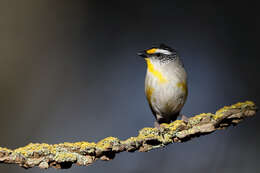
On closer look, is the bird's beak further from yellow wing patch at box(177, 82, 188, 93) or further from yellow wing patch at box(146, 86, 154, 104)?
yellow wing patch at box(177, 82, 188, 93)

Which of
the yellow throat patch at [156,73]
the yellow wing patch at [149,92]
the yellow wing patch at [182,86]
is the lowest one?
the yellow wing patch at [182,86]

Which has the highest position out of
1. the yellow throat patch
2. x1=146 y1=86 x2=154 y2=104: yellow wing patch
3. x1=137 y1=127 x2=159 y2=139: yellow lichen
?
the yellow throat patch

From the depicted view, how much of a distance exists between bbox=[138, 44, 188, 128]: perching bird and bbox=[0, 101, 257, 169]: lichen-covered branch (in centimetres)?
89

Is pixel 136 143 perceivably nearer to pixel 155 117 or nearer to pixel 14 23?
pixel 155 117

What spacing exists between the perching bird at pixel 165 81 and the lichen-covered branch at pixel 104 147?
89 centimetres

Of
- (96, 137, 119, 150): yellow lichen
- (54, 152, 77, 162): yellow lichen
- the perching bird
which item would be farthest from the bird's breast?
(54, 152, 77, 162): yellow lichen

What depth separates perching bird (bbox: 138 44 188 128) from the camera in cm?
279

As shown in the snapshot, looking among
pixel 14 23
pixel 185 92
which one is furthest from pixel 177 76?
pixel 14 23

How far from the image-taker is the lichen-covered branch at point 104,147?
5.70ft

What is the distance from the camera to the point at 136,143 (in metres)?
1.81

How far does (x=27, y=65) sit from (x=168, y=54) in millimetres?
1494

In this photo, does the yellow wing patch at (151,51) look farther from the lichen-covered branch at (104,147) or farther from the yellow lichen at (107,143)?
the yellow lichen at (107,143)

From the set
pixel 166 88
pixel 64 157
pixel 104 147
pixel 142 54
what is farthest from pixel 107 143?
pixel 142 54

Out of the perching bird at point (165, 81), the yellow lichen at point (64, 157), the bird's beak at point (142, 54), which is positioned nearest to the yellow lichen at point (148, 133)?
the yellow lichen at point (64, 157)
